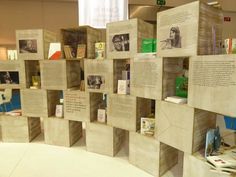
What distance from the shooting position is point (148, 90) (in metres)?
1.96

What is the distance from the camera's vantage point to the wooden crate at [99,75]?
7.48ft

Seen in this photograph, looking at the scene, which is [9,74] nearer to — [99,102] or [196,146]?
[99,102]

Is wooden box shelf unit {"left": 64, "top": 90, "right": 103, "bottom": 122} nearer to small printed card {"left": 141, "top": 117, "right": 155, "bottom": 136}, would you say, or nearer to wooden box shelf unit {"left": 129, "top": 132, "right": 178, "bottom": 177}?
wooden box shelf unit {"left": 129, "top": 132, "right": 178, "bottom": 177}

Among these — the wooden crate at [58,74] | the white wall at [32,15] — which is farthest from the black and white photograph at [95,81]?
the white wall at [32,15]

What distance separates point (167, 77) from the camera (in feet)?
6.15

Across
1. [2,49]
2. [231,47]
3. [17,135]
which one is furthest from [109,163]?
[2,49]

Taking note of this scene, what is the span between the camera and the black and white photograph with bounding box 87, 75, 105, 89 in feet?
7.69

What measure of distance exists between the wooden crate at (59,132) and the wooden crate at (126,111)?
2.00 feet

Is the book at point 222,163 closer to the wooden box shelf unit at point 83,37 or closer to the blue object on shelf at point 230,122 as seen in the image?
the blue object on shelf at point 230,122

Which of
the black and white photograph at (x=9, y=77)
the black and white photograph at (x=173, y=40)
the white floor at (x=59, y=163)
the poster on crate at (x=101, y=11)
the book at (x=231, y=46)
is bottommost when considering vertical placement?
the white floor at (x=59, y=163)

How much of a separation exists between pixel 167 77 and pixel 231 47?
0.55m

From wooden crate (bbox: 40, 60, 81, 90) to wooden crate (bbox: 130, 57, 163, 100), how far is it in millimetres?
883

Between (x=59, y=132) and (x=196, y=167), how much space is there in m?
1.72

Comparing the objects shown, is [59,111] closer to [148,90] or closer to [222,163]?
[148,90]
